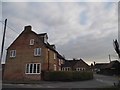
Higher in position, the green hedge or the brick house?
the brick house

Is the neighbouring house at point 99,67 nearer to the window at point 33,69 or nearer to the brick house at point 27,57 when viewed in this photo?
the brick house at point 27,57

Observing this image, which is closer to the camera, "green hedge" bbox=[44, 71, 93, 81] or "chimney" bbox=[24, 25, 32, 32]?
"green hedge" bbox=[44, 71, 93, 81]

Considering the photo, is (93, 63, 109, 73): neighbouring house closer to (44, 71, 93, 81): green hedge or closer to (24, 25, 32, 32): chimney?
(44, 71, 93, 81): green hedge

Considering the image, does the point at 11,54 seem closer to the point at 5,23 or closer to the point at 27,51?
the point at 27,51

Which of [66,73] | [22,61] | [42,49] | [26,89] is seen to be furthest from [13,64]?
[26,89]

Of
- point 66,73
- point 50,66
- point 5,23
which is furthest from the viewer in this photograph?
point 50,66

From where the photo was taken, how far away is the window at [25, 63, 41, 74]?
36781mm

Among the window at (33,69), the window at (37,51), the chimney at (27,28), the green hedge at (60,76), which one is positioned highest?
the chimney at (27,28)

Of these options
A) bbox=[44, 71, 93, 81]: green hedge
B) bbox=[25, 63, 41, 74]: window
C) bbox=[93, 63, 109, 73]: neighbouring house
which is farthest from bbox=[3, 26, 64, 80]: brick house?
bbox=[93, 63, 109, 73]: neighbouring house

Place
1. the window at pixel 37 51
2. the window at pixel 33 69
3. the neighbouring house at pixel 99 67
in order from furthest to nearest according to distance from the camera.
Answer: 1. the neighbouring house at pixel 99 67
2. the window at pixel 37 51
3. the window at pixel 33 69

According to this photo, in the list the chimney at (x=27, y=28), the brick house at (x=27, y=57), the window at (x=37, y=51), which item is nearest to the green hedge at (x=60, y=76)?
the brick house at (x=27, y=57)

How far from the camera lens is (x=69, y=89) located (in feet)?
67.9

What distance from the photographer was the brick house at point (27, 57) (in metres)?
37.1

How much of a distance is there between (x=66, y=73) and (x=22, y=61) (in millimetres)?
9262
